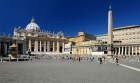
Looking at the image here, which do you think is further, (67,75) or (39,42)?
(39,42)

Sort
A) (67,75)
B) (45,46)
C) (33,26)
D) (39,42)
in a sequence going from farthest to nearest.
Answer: (33,26) → (45,46) → (39,42) → (67,75)

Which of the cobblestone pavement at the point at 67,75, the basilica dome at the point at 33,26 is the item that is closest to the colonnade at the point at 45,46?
the basilica dome at the point at 33,26

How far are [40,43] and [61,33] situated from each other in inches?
1155

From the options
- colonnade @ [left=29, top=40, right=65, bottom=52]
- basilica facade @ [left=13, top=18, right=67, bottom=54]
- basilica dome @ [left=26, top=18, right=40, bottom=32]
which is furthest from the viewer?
basilica dome @ [left=26, top=18, right=40, bottom=32]

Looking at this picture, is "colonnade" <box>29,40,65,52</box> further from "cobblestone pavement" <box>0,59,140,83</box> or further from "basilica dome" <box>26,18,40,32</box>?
"cobblestone pavement" <box>0,59,140,83</box>

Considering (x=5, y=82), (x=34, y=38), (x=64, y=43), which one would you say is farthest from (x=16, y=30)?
(x=5, y=82)

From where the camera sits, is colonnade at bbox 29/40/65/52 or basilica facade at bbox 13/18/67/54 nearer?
basilica facade at bbox 13/18/67/54

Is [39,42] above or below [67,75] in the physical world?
above

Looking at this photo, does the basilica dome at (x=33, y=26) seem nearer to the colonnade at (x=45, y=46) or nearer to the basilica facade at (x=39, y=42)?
the basilica facade at (x=39, y=42)

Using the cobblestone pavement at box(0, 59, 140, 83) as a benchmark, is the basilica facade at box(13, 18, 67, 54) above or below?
above

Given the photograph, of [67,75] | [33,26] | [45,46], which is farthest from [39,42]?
[67,75]

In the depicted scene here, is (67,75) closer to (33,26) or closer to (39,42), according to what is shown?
(39,42)

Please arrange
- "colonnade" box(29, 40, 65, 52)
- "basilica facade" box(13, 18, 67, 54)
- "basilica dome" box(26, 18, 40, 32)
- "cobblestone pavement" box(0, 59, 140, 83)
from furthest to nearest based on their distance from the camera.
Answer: "basilica dome" box(26, 18, 40, 32), "colonnade" box(29, 40, 65, 52), "basilica facade" box(13, 18, 67, 54), "cobblestone pavement" box(0, 59, 140, 83)

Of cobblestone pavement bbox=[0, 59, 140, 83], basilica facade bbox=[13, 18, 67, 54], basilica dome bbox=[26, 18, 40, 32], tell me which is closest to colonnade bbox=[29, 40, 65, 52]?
basilica facade bbox=[13, 18, 67, 54]
